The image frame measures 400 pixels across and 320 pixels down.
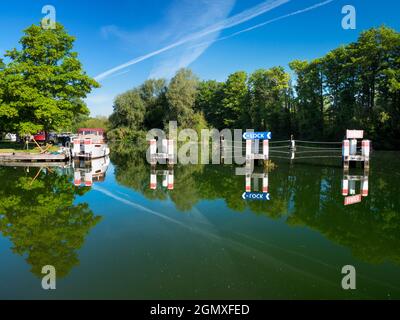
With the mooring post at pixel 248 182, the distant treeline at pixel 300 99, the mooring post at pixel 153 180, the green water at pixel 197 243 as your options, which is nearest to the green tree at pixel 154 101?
the distant treeline at pixel 300 99

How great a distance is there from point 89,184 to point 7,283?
9085 mm

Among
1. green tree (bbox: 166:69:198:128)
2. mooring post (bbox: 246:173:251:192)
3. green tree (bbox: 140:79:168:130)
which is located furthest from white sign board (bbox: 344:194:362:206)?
green tree (bbox: 140:79:168:130)

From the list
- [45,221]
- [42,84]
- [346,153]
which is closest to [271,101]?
[42,84]

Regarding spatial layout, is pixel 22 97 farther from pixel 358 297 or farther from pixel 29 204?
pixel 358 297

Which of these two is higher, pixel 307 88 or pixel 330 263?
pixel 307 88

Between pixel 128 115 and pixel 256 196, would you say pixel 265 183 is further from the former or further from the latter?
pixel 128 115

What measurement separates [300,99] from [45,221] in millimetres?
46596

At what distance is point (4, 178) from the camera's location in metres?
15.8

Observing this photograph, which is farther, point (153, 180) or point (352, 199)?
point (153, 180)

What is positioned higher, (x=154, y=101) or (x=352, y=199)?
(x=154, y=101)

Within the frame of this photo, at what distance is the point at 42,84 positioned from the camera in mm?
30641
